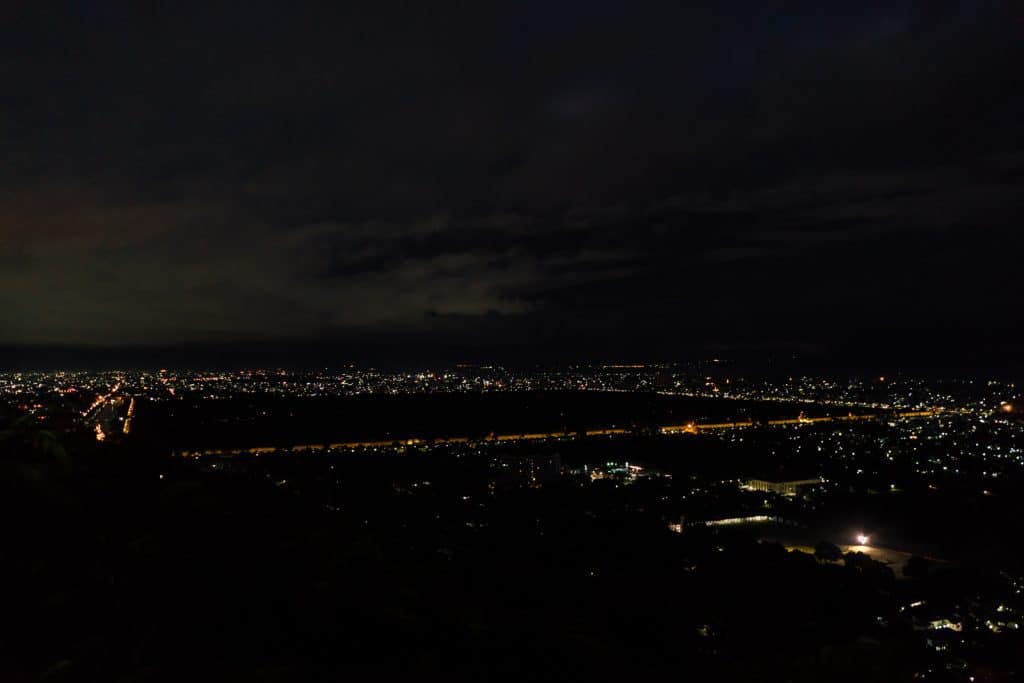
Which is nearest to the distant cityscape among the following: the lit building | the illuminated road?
the lit building

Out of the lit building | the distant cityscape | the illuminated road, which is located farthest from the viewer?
the illuminated road

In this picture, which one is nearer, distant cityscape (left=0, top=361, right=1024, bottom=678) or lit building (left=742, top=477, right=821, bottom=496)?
distant cityscape (left=0, top=361, right=1024, bottom=678)

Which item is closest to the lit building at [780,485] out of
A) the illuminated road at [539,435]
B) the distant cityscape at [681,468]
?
the distant cityscape at [681,468]

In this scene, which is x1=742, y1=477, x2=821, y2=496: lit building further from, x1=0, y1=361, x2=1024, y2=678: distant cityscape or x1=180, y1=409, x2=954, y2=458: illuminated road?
x1=180, y1=409, x2=954, y2=458: illuminated road

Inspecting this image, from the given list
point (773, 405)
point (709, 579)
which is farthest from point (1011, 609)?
point (773, 405)

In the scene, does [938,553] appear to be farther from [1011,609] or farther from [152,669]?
[152,669]

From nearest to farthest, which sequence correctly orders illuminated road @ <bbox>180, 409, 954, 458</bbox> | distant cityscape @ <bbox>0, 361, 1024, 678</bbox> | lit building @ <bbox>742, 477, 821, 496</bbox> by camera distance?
1. distant cityscape @ <bbox>0, 361, 1024, 678</bbox>
2. lit building @ <bbox>742, 477, 821, 496</bbox>
3. illuminated road @ <bbox>180, 409, 954, 458</bbox>

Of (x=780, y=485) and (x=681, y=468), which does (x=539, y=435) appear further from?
(x=780, y=485)

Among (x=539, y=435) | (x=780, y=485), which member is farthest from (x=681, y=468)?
(x=539, y=435)

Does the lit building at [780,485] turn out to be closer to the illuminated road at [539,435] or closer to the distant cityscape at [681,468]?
the distant cityscape at [681,468]
